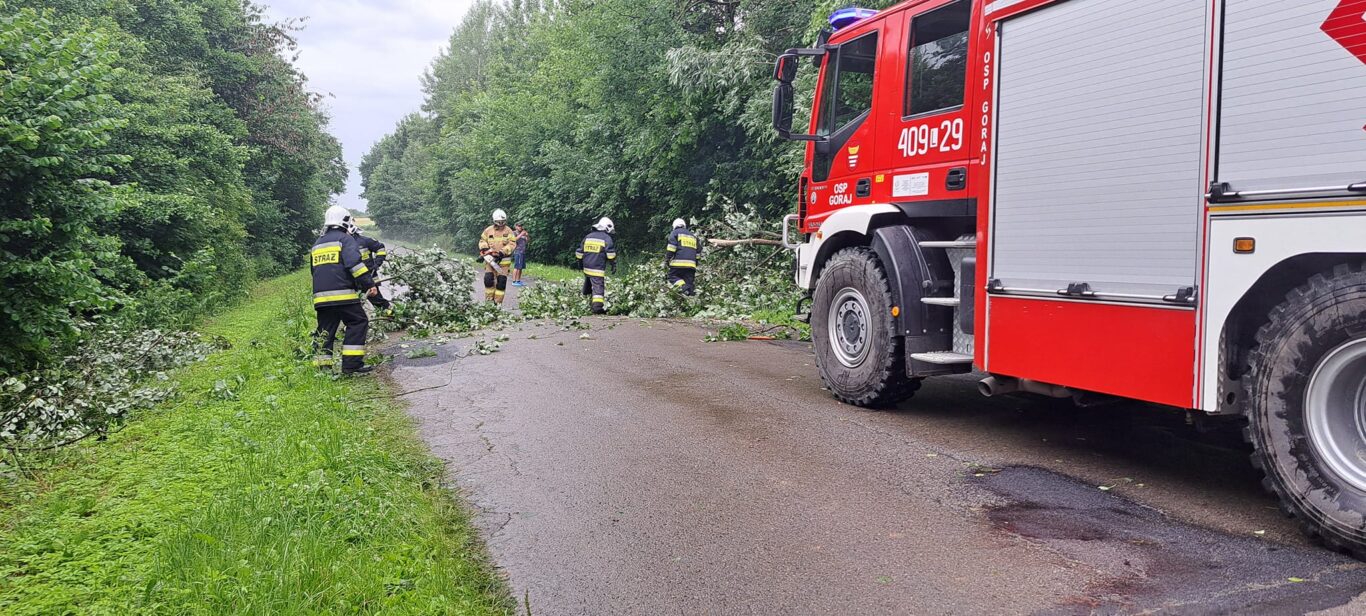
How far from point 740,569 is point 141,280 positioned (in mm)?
12786

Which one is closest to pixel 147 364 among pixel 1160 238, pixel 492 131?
pixel 1160 238

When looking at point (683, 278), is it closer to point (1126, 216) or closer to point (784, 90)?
point (784, 90)

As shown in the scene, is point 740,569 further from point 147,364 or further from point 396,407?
point 147,364

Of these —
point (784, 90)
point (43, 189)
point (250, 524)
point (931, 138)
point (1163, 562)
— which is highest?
point (784, 90)

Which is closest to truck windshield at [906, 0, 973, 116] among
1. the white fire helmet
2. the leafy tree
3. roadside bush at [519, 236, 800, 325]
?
the white fire helmet

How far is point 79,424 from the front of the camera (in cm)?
762

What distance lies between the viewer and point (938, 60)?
20.9 feet

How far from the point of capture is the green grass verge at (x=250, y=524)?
3.71 meters

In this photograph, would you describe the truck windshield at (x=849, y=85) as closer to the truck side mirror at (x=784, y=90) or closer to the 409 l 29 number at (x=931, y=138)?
the truck side mirror at (x=784, y=90)

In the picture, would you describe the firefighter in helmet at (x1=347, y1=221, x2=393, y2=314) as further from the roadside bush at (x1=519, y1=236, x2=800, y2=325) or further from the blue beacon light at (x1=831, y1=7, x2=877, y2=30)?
the blue beacon light at (x1=831, y1=7, x2=877, y2=30)

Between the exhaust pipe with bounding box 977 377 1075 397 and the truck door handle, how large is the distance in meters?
1.29

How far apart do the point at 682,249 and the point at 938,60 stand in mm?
8650

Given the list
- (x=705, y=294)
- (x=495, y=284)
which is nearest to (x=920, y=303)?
(x=705, y=294)

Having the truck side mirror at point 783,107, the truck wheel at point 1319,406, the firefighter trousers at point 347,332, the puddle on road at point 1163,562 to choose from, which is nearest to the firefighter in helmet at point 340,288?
the firefighter trousers at point 347,332
